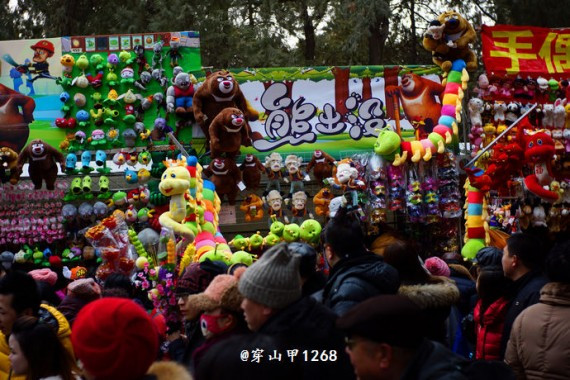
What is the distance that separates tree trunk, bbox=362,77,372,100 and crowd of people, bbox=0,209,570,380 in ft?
14.6

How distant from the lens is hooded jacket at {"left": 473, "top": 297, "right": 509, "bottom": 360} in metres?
4.34

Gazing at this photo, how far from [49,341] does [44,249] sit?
655 centimetres

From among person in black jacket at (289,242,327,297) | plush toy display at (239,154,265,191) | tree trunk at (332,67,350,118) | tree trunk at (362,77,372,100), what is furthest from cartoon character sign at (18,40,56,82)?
person in black jacket at (289,242,327,297)

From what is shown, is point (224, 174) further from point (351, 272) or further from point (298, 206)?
point (351, 272)

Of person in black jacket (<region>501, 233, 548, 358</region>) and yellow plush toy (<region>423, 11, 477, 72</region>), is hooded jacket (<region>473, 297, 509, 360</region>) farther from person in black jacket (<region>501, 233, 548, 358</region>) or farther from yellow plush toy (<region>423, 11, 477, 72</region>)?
yellow plush toy (<region>423, 11, 477, 72</region>)

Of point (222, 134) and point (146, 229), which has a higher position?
point (222, 134)

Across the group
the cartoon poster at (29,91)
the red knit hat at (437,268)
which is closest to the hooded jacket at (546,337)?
the red knit hat at (437,268)

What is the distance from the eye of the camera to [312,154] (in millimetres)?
9344

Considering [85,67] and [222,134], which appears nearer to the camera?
[222,134]

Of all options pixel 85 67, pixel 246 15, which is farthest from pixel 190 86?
pixel 246 15

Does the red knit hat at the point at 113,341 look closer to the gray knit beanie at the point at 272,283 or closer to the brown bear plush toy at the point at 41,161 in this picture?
the gray knit beanie at the point at 272,283

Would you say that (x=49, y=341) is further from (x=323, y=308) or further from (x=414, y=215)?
(x=414, y=215)

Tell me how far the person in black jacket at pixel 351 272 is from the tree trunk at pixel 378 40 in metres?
12.3

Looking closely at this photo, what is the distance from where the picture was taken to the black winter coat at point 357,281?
3.79m
